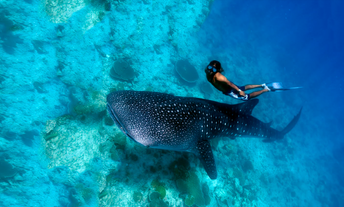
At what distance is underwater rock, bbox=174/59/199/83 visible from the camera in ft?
38.6

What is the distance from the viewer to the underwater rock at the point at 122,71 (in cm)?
892

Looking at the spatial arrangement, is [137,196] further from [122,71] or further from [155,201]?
[122,71]

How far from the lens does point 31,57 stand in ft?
29.9

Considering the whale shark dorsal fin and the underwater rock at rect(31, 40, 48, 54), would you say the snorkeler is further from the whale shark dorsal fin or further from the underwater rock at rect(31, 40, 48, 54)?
the underwater rock at rect(31, 40, 48, 54)

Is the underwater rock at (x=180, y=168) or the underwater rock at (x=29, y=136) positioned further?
the underwater rock at (x=29, y=136)

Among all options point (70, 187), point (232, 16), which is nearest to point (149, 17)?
point (70, 187)

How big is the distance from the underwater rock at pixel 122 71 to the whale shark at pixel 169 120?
18.0 feet

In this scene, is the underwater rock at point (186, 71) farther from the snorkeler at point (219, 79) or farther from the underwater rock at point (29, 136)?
the underwater rock at point (29, 136)

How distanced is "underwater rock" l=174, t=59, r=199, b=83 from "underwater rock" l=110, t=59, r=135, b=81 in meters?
3.77

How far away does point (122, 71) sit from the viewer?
9.18 metres

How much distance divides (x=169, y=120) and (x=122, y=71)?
21.6ft

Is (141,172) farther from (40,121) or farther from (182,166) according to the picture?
(40,121)

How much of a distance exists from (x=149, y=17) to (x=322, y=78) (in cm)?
7470

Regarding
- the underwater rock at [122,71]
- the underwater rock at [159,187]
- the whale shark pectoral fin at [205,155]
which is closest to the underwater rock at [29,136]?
the underwater rock at [122,71]
